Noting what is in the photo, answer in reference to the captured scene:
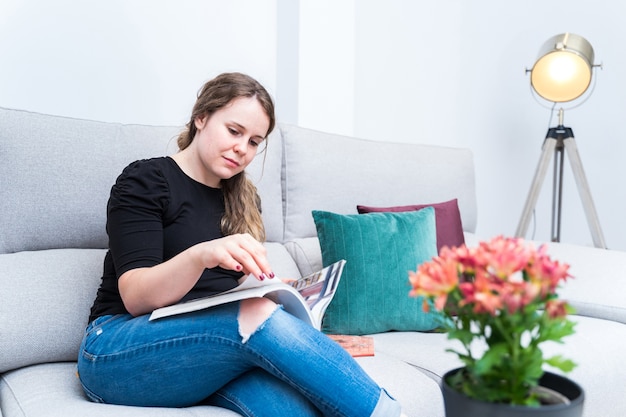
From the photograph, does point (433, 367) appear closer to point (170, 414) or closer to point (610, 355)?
point (610, 355)

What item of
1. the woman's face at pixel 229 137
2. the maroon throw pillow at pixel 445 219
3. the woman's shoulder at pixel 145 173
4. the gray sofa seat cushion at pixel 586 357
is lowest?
the gray sofa seat cushion at pixel 586 357

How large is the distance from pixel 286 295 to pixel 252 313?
0.25ft

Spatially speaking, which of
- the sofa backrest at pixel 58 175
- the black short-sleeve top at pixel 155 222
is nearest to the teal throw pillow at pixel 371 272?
the black short-sleeve top at pixel 155 222

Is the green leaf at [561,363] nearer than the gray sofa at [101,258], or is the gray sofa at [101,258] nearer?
the green leaf at [561,363]

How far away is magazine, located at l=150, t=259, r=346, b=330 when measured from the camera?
40.1 inches

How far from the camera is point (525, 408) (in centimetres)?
54

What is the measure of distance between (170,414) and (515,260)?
72cm

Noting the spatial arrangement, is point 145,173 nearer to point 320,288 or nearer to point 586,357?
point 320,288

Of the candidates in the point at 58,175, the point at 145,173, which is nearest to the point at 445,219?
the point at 145,173

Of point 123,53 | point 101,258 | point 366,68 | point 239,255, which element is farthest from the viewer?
point 366,68

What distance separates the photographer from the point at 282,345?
1030mm

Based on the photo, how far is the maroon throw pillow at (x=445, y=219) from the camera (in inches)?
72.6

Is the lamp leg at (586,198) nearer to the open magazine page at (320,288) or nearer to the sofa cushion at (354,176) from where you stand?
the sofa cushion at (354,176)

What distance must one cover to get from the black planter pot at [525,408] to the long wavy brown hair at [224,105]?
844 millimetres
